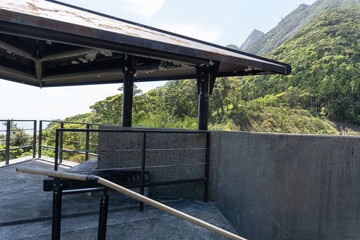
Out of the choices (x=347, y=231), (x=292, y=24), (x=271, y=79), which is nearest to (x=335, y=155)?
(x=347, y=231)

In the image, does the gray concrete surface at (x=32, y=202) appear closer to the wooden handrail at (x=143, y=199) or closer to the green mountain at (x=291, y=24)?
the wooden handrail at (x=143, y=199)

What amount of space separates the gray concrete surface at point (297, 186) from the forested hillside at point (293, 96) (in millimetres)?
4445

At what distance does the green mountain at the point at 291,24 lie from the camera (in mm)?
88625

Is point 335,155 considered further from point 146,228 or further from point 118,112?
point 118,112

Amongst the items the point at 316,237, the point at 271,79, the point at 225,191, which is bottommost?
the point at 316,237

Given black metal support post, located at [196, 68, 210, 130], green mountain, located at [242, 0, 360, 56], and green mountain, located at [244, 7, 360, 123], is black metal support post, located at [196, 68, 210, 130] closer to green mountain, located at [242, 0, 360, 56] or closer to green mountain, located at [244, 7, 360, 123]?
green mountain, located at [244, 7, 360, 123]

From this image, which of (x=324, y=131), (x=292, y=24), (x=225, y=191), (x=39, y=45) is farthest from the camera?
(x=292, y=24)

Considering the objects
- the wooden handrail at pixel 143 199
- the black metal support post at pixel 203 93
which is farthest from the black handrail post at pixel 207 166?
the wooden handrail at pixel 143 199

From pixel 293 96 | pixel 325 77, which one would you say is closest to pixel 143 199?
pixel 293 96

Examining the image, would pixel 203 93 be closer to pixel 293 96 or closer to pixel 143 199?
pixel 143 199

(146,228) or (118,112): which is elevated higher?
(118,112)

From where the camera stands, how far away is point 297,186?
2.44 m

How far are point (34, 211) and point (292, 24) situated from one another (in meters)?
126

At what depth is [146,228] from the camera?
2.27 meters
